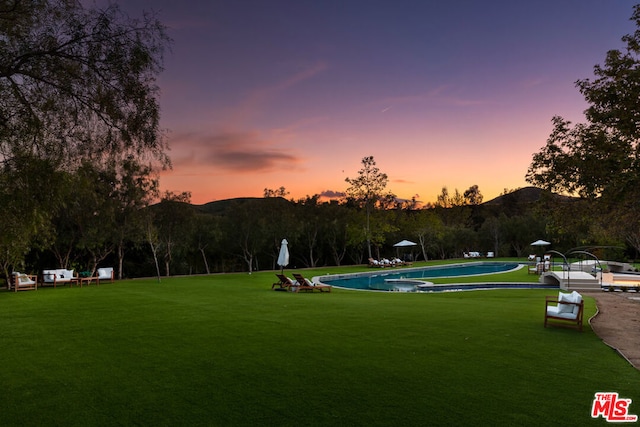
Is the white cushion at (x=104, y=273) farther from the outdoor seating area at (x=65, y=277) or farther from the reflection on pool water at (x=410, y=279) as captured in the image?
the reflection on pool water at (x=410, y=279)

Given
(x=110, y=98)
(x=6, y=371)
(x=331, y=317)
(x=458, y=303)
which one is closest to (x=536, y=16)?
(x=458, y=303)

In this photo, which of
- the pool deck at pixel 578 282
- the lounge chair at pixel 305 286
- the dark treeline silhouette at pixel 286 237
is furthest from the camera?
the dark treeline silhouette at pixel 286 237

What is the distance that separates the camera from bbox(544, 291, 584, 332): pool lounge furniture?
7.54 metres

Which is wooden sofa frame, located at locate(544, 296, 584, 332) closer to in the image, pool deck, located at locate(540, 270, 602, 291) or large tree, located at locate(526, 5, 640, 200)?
large tree, located at locate(526, 5, 640, 200)

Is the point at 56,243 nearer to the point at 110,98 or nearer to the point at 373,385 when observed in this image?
the point at 110,98

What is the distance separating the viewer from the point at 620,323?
28.0 feet

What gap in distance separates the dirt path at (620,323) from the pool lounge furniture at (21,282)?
18.3 meters

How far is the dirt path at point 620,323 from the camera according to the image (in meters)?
6.37

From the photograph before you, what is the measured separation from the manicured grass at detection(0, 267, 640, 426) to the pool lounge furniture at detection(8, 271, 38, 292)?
7.28 m

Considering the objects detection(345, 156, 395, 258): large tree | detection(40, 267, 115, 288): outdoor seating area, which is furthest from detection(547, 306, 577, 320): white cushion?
detection(345, 156, 395, 258): large tree

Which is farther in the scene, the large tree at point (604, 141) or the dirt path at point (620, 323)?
the large tree at point (604, 141)

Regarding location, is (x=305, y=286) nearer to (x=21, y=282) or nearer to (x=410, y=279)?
(x=410, y=279)

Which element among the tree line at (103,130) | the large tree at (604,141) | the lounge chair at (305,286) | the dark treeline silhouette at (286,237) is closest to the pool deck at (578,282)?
the dark treeline silhouette at (286,237)

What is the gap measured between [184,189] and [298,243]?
12571 millimetres
